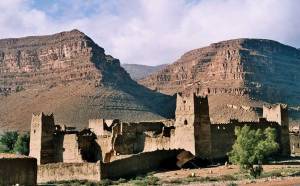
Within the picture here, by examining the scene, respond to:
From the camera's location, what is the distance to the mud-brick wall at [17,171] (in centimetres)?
3625

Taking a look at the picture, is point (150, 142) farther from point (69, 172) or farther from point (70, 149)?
point (69, 172)

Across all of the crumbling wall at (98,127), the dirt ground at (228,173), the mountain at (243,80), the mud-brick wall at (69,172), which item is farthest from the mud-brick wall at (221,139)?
the mountain at (243,80)

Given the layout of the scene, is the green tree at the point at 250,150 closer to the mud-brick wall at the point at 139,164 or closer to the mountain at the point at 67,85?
the mud-brick wall at the point at 139,164

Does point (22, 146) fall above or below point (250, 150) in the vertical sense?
above

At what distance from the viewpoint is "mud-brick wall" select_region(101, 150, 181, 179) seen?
45094mm

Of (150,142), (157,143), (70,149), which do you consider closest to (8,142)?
(70,149)

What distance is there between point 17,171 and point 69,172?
930 cm

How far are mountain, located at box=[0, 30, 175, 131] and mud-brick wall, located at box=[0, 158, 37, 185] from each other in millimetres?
74851

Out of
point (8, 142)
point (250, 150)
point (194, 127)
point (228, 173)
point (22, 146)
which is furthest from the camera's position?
point (8, 142)

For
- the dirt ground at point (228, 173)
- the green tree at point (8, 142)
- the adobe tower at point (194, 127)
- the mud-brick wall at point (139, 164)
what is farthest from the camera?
the green tree at point (8, 142)

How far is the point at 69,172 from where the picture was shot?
4578cm

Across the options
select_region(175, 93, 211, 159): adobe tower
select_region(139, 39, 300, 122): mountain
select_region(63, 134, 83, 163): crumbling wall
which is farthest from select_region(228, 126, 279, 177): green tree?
select_region(139, 39, 300, 122): mountain

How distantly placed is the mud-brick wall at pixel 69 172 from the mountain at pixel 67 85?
6560cm

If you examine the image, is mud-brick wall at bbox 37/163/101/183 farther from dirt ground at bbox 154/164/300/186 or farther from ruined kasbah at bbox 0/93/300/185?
dirt ground at bbox 154/164/300/186
